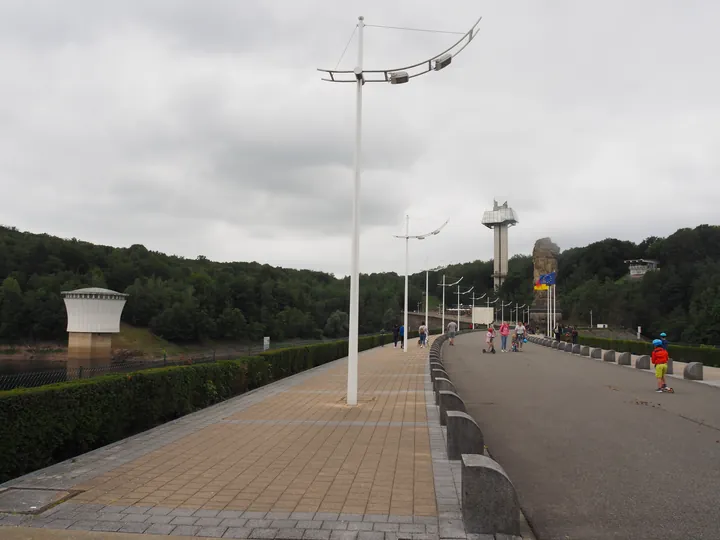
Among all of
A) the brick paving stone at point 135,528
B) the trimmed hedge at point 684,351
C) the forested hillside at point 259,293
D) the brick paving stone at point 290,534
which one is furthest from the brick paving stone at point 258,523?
the forested hillside at point 259,293

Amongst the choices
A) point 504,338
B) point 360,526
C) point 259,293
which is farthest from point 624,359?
point 259,293

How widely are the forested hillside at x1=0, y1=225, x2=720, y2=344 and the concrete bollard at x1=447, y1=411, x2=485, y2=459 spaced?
74.5m

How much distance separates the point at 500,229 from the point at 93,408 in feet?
474

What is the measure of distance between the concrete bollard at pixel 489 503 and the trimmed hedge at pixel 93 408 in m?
4.82

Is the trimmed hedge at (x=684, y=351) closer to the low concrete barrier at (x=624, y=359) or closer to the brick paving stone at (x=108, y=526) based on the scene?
the low concrete barrier at (x=624, y=359)

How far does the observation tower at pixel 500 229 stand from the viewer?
144125mm

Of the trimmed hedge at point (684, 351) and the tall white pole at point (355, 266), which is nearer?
the tall white pole at point (355, 266)

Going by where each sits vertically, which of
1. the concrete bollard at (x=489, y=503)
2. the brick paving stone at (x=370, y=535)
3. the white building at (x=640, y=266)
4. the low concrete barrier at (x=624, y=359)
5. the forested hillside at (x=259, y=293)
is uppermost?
the white building at (x=640, y=266)

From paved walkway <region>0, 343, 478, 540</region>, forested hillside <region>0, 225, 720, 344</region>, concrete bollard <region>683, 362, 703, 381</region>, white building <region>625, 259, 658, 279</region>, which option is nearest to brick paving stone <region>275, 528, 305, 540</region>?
paved walkway <region>0, 343, 478, 540</region>

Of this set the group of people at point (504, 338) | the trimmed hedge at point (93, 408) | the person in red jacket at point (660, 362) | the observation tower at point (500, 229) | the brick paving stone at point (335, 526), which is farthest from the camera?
the observation tower at point (500, 229)

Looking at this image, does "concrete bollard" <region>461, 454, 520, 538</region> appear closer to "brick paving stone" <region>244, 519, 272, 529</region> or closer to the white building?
"brick paving stone" <region>244, 519, 272, 529</region>

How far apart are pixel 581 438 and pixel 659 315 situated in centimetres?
10474

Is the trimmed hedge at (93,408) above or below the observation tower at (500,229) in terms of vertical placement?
below

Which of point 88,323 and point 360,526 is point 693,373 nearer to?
Result: point 360,526
